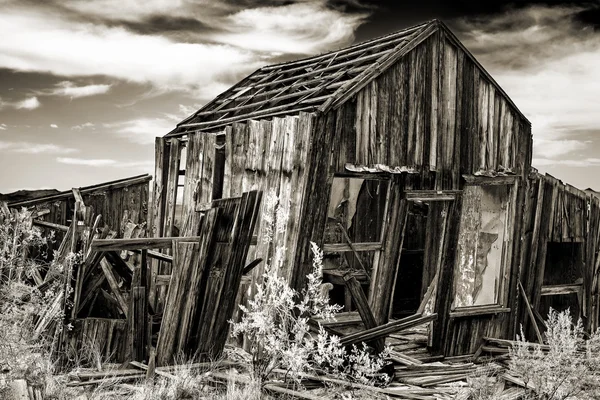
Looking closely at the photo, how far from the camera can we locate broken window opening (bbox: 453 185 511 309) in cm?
1021

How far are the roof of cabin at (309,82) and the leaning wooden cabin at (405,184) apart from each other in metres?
0.04

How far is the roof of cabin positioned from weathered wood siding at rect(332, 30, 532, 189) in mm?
200

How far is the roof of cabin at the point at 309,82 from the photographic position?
8422 millimetres

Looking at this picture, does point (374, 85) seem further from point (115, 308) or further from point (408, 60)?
point (115, 308)

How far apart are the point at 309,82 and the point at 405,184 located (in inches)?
98.7

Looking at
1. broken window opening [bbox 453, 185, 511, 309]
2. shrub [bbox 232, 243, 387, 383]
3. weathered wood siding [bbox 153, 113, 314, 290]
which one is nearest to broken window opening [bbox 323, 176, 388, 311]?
broken window opening [bbox 453, 185, 511, 309]

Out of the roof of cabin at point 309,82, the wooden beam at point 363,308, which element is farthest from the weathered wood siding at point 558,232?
the wooden beam at point 363,308

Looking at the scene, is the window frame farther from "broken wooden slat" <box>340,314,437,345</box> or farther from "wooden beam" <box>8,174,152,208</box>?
"wooden beam" <box>8,174,152,208</box>

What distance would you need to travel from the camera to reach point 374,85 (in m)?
8.48

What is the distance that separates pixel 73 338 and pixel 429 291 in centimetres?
508

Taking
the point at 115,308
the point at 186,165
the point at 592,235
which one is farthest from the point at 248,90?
the point at 592,235

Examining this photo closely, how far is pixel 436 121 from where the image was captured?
9328mm

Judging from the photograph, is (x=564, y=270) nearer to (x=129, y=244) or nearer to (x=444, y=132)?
(x=444, y=132)

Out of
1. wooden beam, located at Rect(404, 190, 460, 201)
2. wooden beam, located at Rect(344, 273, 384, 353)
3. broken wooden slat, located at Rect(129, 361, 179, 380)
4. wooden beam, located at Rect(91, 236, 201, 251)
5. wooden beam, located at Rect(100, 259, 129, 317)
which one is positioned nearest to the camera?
broken wooden slat, located at Rect(129, 361, 179, 380)
